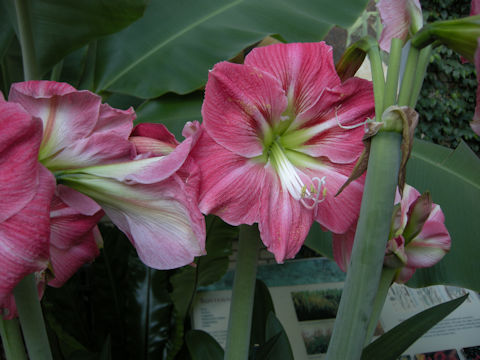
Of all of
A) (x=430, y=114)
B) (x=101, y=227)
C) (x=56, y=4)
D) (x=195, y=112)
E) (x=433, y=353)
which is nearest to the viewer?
(x=56, y=4)

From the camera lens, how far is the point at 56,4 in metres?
0.48

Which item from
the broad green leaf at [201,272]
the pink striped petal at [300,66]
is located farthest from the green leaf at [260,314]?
the pink striped petal at [300,66]

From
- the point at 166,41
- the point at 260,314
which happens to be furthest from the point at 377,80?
the point at 166,41

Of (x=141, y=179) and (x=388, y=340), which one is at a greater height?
(x=141, y=179)

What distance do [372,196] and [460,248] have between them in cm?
41

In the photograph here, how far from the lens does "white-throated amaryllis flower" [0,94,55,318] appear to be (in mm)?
190

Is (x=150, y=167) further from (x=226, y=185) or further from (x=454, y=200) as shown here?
(x=454, y=200)

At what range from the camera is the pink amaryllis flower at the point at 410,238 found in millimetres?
289

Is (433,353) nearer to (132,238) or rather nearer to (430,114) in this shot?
(132,238)

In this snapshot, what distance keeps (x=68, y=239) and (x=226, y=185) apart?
0.13 m

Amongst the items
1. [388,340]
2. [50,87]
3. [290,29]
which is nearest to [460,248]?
[388,340]

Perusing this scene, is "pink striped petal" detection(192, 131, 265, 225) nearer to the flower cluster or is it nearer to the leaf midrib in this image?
the flower cluster

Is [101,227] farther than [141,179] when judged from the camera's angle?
Yes

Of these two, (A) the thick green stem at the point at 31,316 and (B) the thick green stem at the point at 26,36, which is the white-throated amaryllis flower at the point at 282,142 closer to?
(A) the thick green stem at the point at 31,316
